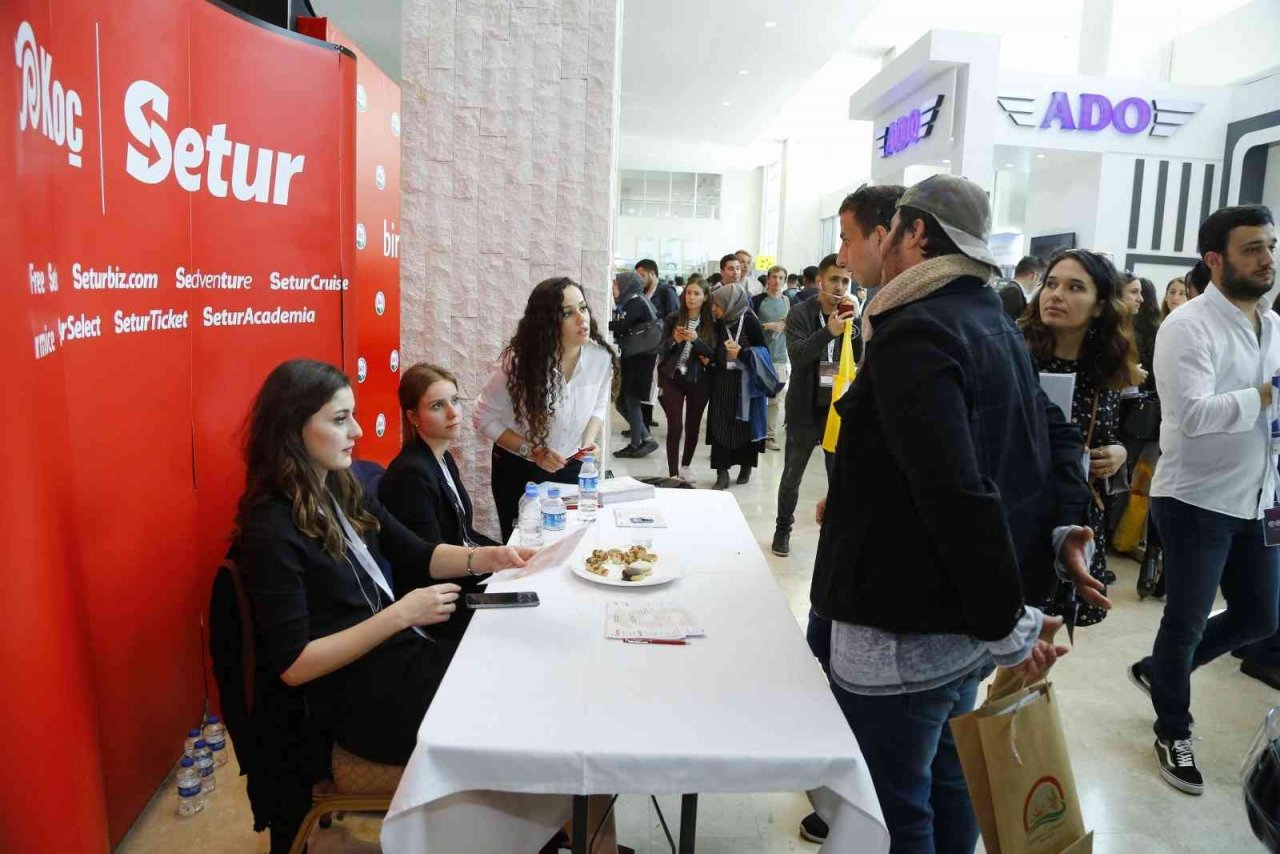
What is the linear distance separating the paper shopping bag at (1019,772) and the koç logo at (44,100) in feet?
6.36

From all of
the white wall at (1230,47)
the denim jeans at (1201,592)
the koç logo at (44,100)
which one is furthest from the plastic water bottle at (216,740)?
the white wall at (1230,47)

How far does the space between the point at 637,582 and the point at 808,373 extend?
2.68 metres

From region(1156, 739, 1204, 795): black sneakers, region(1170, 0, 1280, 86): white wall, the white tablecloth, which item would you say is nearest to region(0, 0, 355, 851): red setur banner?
the white tablecloth

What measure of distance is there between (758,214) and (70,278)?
21.2m

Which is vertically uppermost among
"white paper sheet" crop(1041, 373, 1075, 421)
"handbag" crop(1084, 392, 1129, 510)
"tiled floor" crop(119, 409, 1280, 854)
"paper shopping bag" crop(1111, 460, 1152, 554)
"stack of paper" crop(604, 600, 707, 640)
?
"white paper sheet" crop(1041, 373, 1075, 421)

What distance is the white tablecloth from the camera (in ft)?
4.15

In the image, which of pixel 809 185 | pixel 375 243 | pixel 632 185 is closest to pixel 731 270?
pixel 375 243

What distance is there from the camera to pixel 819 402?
4.41m

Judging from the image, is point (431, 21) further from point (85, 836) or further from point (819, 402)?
point (85, 836)

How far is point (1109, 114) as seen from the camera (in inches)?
300

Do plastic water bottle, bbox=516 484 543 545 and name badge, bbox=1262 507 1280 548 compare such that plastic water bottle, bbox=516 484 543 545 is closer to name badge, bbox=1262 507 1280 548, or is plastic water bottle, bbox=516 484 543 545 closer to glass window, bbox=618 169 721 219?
name badge, bbox=1262 507 1280 548

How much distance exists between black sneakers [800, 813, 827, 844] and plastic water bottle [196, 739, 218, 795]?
5.61ft

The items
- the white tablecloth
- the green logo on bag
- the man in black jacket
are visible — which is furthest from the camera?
the man in black jacket

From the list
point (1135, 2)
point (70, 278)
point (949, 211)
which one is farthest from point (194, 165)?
point (1135, 2)
